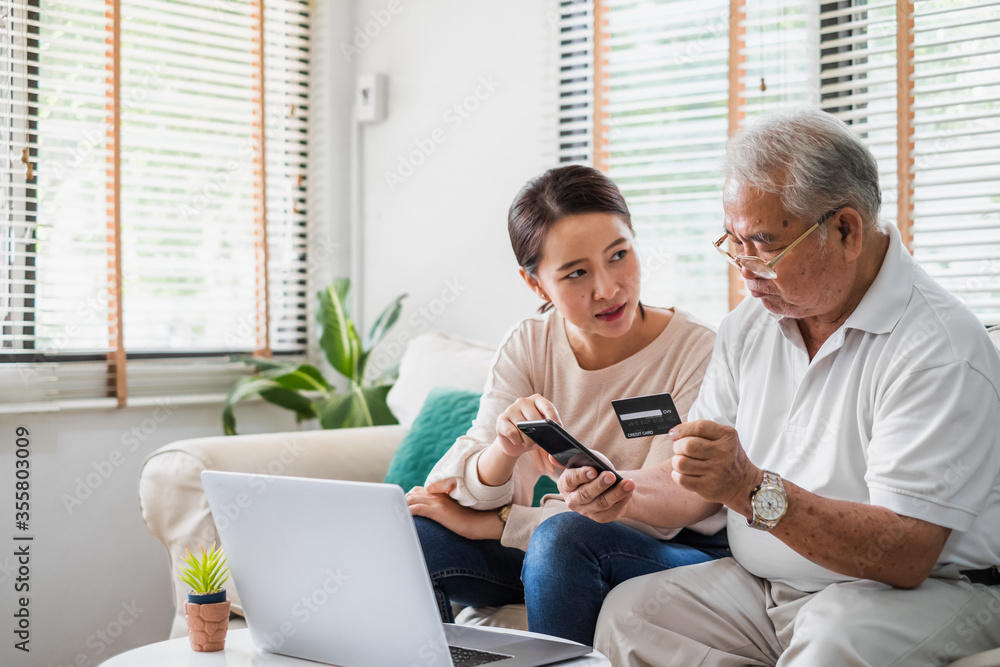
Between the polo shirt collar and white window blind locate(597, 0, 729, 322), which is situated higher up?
white window blind locate(597, 0, 729, 322)

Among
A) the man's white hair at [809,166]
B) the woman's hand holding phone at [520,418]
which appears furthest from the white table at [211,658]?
A: the man's white hair at [809,166]

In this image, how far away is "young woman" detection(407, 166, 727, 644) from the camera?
1.62 m

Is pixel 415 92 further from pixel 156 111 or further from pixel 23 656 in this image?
pixel 23 656

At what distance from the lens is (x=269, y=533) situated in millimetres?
1219

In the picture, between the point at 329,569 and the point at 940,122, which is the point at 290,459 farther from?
the point at 940,122

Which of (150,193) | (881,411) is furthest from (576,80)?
(881,411)

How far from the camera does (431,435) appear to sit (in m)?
2.15

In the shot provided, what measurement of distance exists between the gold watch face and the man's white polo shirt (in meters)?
0.12

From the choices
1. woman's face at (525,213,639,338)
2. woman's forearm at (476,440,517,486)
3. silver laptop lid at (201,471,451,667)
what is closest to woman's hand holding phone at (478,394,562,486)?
woman's forearm at (476,440,517,486)

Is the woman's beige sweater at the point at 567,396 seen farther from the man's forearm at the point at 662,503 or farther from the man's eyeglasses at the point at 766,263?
the man's eyeglasses at the point at 766,263

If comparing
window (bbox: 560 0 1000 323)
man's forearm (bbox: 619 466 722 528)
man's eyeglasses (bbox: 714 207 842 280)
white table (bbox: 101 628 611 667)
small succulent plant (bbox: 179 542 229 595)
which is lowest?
white table (bbox: 101 628 611 667)

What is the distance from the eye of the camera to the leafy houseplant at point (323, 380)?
2871mm

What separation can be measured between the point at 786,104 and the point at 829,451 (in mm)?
1371

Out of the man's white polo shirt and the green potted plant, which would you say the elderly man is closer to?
the man's white polo shirt
